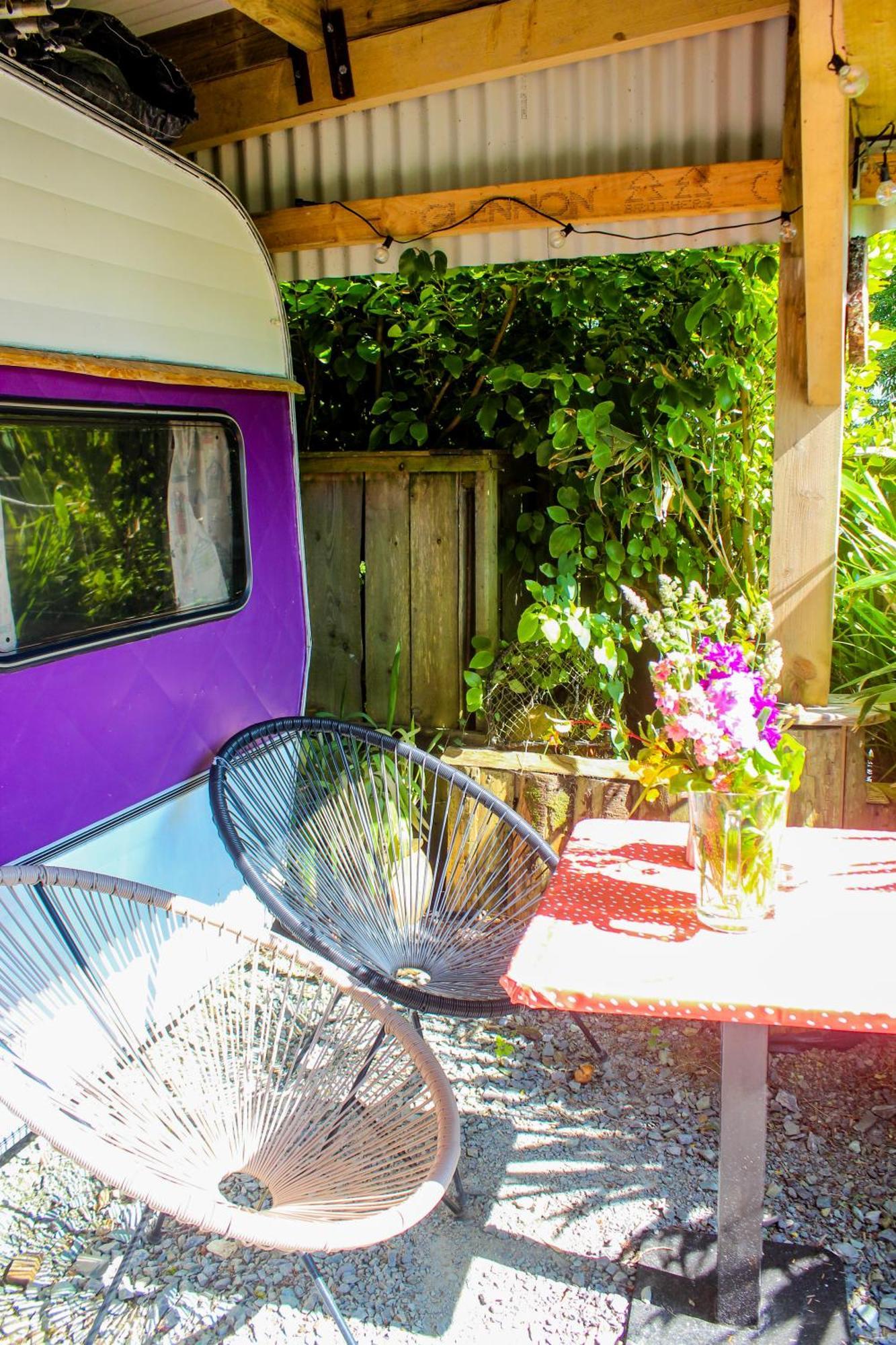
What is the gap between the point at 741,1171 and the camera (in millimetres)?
2250

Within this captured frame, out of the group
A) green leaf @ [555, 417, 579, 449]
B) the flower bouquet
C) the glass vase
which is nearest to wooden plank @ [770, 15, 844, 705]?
green leaf @ [555, 417, 579, 449]

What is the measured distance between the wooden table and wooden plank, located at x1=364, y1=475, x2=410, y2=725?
6.32ft

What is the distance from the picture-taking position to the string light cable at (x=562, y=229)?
3288 millimetres

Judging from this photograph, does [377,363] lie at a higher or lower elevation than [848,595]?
higher

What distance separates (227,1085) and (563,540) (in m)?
2.54

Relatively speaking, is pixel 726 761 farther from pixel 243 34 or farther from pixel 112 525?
pixel 243 34

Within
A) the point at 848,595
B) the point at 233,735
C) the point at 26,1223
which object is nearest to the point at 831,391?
the point at 848,595

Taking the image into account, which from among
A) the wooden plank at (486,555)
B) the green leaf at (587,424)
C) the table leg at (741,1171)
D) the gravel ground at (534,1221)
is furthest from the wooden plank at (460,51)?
the gravel ground at (534,1221)

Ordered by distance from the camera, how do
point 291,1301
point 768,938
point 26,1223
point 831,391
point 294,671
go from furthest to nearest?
point 294,671, point 831,391, point 26,1223, point 291,1301, point 768,938

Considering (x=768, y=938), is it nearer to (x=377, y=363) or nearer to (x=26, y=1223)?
(x=26, y=1223)

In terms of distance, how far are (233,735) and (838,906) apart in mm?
1824

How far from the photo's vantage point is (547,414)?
467 cm

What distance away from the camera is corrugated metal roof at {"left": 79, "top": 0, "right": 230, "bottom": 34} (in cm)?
343

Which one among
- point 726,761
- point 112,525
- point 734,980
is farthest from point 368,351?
point 734,980
